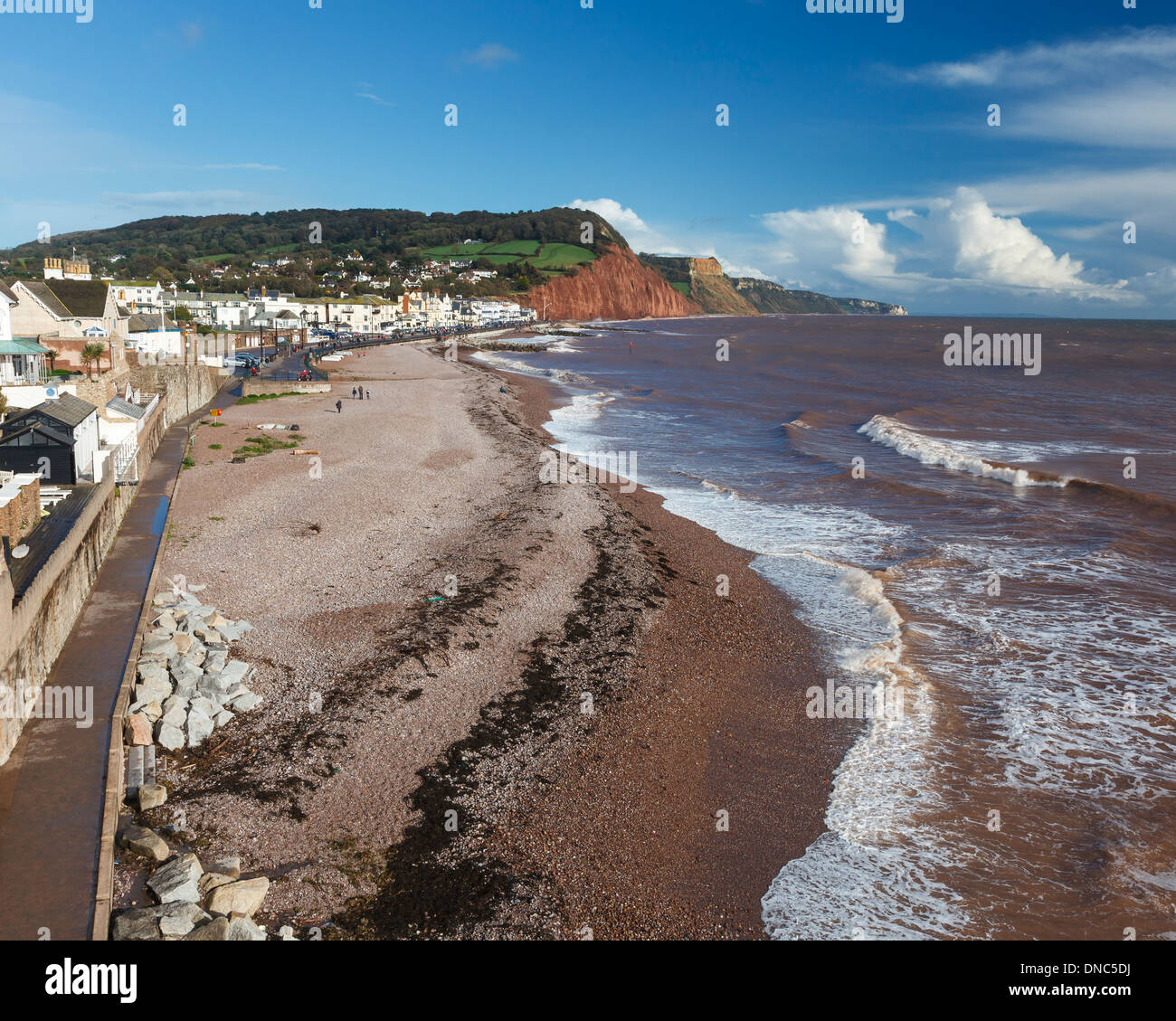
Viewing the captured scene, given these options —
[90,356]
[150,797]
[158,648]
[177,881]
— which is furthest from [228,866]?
[90,356]

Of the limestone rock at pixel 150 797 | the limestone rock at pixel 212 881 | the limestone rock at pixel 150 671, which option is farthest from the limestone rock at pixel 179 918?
the limestone rock at pixel 150 671

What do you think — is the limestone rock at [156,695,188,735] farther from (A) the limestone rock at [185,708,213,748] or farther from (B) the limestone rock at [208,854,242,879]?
(B) the limestone rock at [208,854,242,879]

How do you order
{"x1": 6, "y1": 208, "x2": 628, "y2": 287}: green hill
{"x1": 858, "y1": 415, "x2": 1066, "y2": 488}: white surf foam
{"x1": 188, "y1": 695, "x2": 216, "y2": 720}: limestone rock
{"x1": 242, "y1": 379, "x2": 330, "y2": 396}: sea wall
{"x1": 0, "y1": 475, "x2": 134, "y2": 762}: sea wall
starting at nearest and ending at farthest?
1. {"x1": 0, "y1": 475, "x2": 134, "y2": 762}: sea wall
2. {"x1": 188, "y1": 695, "x2": 216, "y2": 720}: limestone rock
3. {"x1": 858, "y1": 415, "x2": 1066, "y2": 488}: white surf foam
4. {"x1": 242, "y1": 379, "x2": 330, "y2": 396}: sea wall
5. {"x1": 6, "y1": 208, "x2": 628, "y2": 287}: green hill

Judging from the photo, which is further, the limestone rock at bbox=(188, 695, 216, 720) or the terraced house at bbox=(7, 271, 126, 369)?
the terraced house at bbox=(7, 271, 126, 369)

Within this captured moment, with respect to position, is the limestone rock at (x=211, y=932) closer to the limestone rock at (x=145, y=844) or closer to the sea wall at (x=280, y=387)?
the limestone rock at (x=145, y=844)

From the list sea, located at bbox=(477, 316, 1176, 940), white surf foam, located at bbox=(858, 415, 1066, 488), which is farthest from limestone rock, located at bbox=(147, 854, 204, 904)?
white surf foam, located at bbox=(858, 415, 1066, 488)
